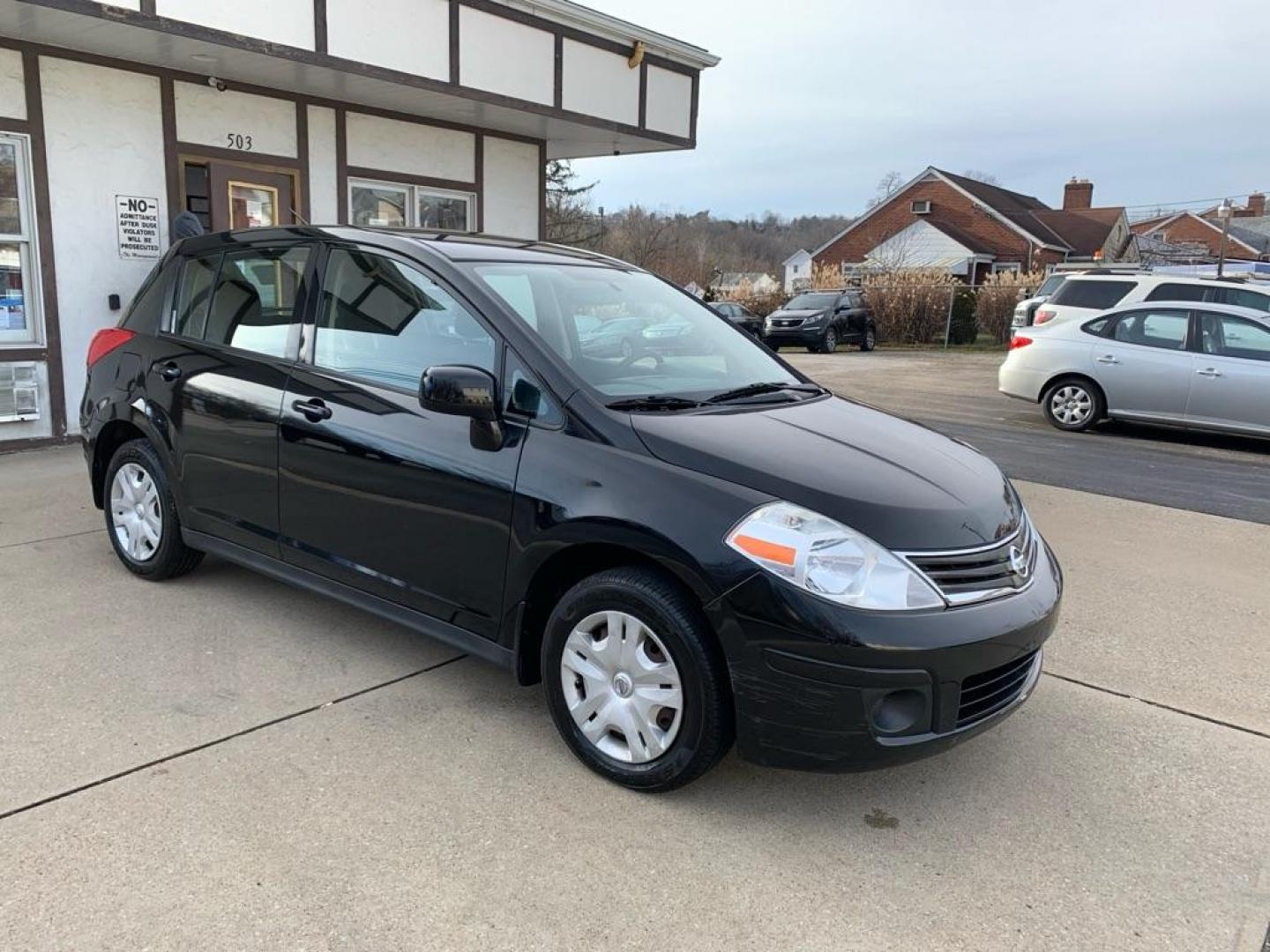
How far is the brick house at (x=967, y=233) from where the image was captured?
132 feet

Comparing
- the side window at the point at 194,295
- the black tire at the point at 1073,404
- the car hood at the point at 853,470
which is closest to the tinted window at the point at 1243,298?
the black tire at the point at 1073,404

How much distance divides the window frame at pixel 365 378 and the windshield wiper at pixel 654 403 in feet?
0.83

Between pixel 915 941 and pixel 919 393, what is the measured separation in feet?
41.0

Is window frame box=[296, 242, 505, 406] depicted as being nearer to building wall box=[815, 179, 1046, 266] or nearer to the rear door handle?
the rear door handle

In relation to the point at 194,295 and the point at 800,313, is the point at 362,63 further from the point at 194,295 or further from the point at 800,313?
the point at 800,313

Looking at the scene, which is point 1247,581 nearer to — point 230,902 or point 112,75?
point 230,902

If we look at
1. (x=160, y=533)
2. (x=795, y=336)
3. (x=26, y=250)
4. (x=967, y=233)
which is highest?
(x=967, y=233)

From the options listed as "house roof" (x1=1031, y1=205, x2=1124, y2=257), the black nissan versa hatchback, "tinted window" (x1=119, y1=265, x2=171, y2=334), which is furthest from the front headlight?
"house roof" (x1=1031, y1=205, x2=1124, y2=257)

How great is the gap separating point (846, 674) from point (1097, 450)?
799cm

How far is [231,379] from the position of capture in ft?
13.5

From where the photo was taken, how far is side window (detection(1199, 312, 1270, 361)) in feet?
30.9

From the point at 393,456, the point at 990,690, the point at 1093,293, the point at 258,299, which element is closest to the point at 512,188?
the point at 258,299

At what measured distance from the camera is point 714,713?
2.72 meters

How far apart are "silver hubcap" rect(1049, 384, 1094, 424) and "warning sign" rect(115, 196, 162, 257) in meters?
9.27
